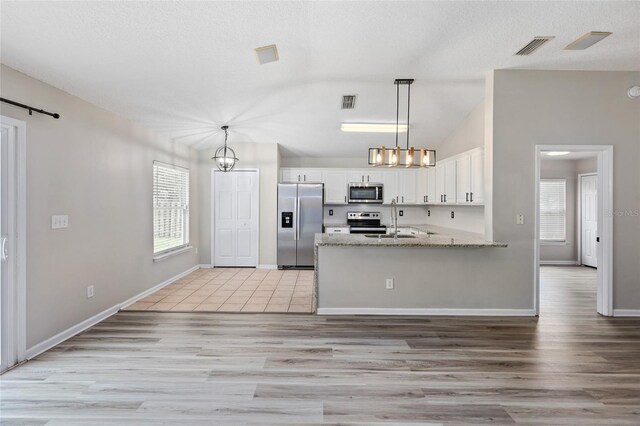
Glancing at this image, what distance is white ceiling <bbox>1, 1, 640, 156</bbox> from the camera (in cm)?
254

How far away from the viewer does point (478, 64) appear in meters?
3.65

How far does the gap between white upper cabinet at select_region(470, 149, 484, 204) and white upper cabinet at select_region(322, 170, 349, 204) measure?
9.17 feet

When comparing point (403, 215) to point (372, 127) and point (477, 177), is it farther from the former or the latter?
point (477, 177)

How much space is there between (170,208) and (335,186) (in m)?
3.06

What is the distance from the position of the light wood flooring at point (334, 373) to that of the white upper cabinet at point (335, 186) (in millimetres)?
3366

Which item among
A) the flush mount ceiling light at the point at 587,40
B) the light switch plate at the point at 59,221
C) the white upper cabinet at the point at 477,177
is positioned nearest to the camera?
the flush mount ceiling light at the point at 587,40

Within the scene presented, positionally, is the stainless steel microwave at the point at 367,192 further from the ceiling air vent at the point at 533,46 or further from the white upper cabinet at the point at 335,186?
the ceiling air vent at the point at 533,46

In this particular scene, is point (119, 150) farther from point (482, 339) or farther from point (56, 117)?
point (482, 339)

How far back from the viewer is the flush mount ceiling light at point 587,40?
2.98m

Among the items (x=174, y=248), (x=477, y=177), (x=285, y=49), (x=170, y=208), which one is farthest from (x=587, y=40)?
Result: (x=174, y=248)

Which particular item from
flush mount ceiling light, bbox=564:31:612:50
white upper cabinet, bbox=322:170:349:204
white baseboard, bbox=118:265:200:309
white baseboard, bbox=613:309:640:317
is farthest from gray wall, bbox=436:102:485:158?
white baseboard, bbox=118:265:200:309

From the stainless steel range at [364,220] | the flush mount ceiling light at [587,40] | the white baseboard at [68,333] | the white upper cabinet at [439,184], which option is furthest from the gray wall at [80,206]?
the flush mount ceiling light at [587,40]

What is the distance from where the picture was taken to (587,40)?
3098 mm

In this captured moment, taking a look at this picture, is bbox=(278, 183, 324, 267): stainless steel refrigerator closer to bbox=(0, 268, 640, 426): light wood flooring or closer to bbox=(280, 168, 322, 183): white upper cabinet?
bbox=(280, 168, 322, 183): white upper cabinet
